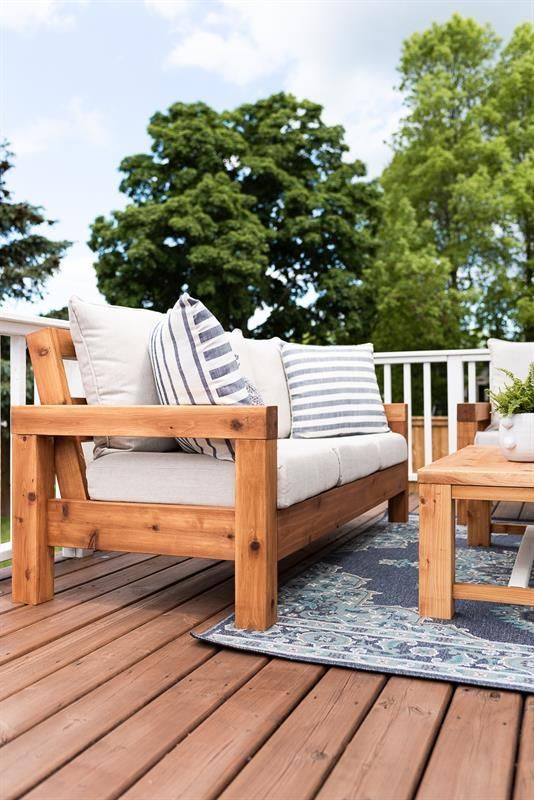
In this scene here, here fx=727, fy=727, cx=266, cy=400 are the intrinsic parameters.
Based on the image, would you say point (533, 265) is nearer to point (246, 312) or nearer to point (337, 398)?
point (246, 312)

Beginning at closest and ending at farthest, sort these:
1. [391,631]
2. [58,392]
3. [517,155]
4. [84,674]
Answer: [84,674] → [391,631] → [58,392] → [517,155]

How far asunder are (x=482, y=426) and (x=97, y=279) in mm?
10396

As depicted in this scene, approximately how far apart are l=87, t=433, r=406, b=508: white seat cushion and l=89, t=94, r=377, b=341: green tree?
951 centimetres

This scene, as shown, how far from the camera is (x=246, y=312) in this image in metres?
12.0

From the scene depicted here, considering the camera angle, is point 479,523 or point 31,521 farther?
point 479,523

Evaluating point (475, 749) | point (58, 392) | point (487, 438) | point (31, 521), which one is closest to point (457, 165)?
point (487, 438)

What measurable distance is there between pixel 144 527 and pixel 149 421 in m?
0.32

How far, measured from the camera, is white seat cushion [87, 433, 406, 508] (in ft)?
6.88

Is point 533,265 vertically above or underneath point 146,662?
above

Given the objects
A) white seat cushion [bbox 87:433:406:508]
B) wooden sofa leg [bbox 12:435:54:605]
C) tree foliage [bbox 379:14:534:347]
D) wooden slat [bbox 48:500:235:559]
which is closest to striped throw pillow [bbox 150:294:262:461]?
white seat cushion [bbox 87:433:406:508]

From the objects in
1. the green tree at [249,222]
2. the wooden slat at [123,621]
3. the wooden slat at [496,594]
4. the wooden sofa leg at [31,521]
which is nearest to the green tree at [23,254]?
the green tree at [249,222]

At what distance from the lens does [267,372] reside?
129 inches

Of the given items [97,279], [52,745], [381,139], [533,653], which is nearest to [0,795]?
[52,745]

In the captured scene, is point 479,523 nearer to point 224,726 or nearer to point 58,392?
point 58,392
